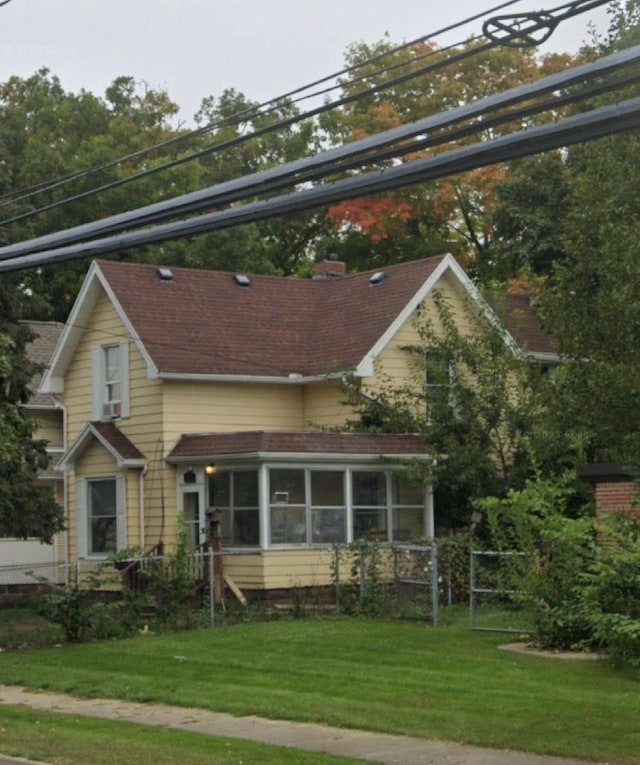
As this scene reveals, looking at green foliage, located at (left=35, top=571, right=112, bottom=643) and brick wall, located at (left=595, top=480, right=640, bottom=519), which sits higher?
brick wall, located at (left=595, top=480, right=640, bottom=519)

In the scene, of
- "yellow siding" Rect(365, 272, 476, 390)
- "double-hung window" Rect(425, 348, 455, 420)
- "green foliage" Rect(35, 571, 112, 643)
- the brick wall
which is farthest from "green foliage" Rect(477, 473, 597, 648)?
"yellow siding" Rect(365, 272, 476, 390)

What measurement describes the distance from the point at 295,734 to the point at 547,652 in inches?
247

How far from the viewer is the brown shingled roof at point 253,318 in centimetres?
3075

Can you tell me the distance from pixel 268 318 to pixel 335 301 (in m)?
1.89

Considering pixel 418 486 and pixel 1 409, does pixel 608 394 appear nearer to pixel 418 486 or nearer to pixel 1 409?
pixel 1 409

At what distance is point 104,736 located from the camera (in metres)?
14.1

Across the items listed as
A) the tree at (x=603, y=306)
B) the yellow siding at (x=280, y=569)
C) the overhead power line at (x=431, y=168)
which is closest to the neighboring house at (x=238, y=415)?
the yellow siding at (x=280, y=569)

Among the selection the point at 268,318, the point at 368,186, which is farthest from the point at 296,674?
the point at 268,318

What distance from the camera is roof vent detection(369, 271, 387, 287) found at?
3356 cm

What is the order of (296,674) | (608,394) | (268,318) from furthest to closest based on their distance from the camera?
(268,318) → (296,674) → (608,394)

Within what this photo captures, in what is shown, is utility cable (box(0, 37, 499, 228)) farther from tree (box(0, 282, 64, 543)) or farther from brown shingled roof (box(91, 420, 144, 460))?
brown shingled roof (box(91, 420, 144, 460))

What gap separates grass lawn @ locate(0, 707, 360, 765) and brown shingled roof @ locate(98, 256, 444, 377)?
1531 cm

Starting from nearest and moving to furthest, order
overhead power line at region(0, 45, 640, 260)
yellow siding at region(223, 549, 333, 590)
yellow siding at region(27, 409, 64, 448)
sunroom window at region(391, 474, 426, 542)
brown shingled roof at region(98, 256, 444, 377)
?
overhead power line at region(0, 45, 640, 260) < yellow siding at region(223, 549, 333, 590) < sunroom window at region(391, 474, 426, 542) < brown shingled roof at region(98, 256, 444, 377) < yellow siding at region(27, 409, 64, 448)

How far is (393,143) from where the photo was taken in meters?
12.1
